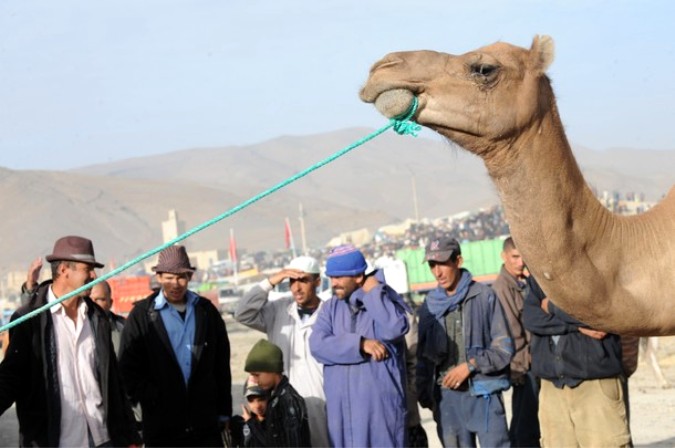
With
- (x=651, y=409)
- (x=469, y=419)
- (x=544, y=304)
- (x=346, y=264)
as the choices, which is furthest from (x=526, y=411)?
(x=651, y=409)

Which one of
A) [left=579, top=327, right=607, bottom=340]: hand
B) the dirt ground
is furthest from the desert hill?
[left=579, top=327, right=607, bottom=340]: hand

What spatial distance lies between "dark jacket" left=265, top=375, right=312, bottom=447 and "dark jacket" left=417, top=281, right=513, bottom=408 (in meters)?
1.05

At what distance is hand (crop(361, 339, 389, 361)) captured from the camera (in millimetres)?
7754

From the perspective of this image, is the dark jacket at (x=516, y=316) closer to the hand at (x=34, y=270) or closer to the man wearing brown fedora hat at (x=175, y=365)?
the man wearing brown fedora hat at (x=175, y=365)

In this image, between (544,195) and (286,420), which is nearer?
(544,195)

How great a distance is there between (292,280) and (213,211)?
438 ft

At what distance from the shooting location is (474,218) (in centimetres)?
7888

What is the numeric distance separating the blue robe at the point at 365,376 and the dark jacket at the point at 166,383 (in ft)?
2.44

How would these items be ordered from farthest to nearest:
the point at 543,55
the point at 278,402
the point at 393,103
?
the point at 278,402 → the point at 543,55 → the point at 393,103

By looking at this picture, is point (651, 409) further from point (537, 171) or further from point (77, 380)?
point (537, 171)

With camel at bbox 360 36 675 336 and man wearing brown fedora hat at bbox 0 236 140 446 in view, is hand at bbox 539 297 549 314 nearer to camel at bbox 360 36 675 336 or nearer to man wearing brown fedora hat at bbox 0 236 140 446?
man wearing brown fedora hat at bbox 0 236 140 446

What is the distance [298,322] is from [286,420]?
3.15ft

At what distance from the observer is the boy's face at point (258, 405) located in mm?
8148

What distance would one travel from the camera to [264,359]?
803 centimetres
